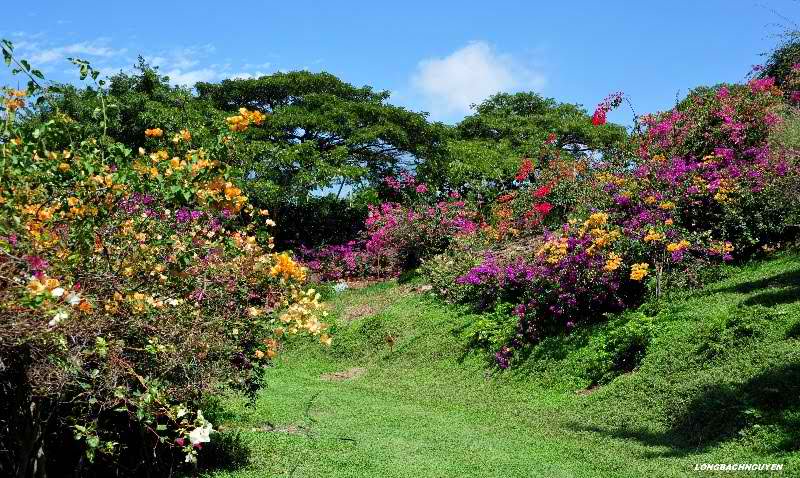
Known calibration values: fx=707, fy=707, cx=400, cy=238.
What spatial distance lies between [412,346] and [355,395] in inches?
111

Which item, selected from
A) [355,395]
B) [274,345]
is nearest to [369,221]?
[355,395]

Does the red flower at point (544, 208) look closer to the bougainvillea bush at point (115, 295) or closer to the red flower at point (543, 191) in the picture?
the red flower at point (543, 191)

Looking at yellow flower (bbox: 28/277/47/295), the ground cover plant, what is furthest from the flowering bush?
yellow flower (bbox: 28/277/47/295)

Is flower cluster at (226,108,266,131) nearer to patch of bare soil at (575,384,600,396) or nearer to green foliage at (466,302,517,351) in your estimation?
patch of bare soil at (575,384,600,396)

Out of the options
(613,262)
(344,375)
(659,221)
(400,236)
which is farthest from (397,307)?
(659,221)

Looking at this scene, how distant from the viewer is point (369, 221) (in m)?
23.4

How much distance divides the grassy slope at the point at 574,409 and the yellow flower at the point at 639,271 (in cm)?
68

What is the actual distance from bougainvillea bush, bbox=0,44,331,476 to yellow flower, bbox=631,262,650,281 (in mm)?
6854

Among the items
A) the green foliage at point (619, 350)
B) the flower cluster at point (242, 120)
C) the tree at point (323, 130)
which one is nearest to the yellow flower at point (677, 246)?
the green foliage at point (619, 350)

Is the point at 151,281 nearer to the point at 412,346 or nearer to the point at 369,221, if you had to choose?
the point at 412,346

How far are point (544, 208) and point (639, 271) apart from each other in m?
5.66

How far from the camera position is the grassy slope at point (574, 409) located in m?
7.57

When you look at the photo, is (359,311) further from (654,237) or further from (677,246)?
(677,246)

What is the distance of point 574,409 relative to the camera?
10188mm
